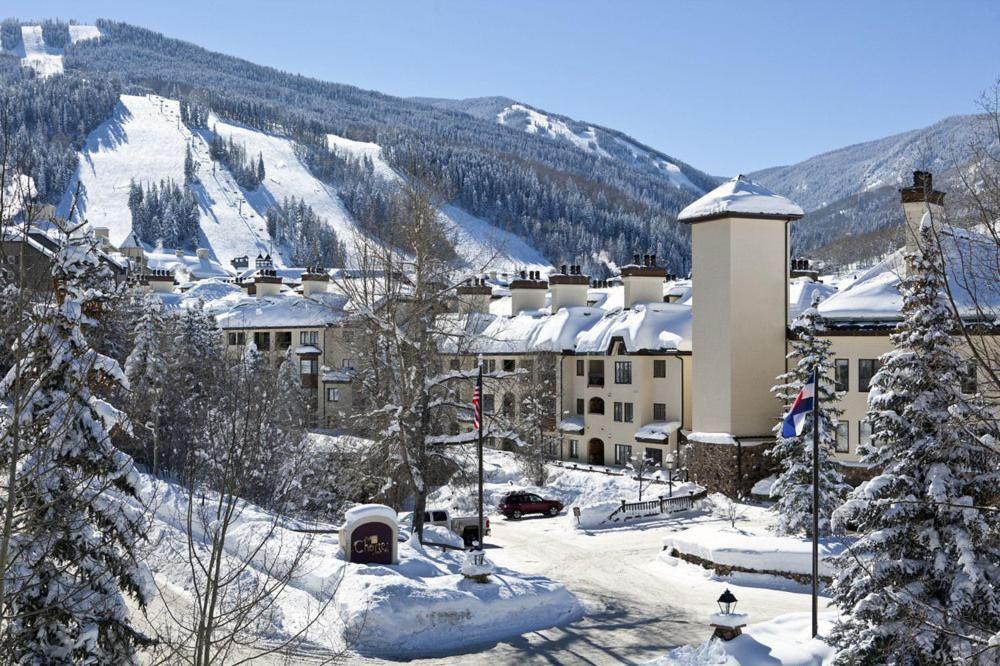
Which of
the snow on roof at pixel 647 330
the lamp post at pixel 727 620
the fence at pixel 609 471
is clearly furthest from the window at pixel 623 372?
the lamp post at pixel 727 620

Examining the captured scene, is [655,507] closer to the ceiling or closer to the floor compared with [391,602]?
closer to the floor

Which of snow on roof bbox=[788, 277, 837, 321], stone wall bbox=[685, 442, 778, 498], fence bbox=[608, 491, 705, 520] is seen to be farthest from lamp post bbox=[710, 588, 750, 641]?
snow on roof bbox=[788, 277, 837, 321]

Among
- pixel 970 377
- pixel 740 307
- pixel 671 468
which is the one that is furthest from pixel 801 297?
pixel 970 377

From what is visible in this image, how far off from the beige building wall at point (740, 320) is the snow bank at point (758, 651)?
74.8 ft

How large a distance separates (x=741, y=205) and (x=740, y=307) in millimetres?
4648

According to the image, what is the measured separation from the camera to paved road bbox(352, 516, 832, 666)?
2097cm

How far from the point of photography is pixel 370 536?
25281 millimetres

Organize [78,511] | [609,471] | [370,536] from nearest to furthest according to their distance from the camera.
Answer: [78,511]
[370,536]
[609,471]

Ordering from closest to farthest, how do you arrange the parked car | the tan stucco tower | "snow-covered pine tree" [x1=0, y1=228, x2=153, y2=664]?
"snow-covered pine tree" [x1=0, y1=228, x2=153, y2=664]
the parked car
the tan stucco tower

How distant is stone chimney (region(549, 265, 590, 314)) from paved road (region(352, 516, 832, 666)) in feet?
83.5

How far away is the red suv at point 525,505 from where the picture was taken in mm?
42281

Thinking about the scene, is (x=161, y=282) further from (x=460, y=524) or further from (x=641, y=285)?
(x=460, y=524)

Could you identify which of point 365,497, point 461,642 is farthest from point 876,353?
point 461,642

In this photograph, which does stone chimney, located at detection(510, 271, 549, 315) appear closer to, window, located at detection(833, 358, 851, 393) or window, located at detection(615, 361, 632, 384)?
window, located at detection(615, 361, 632, 384)
